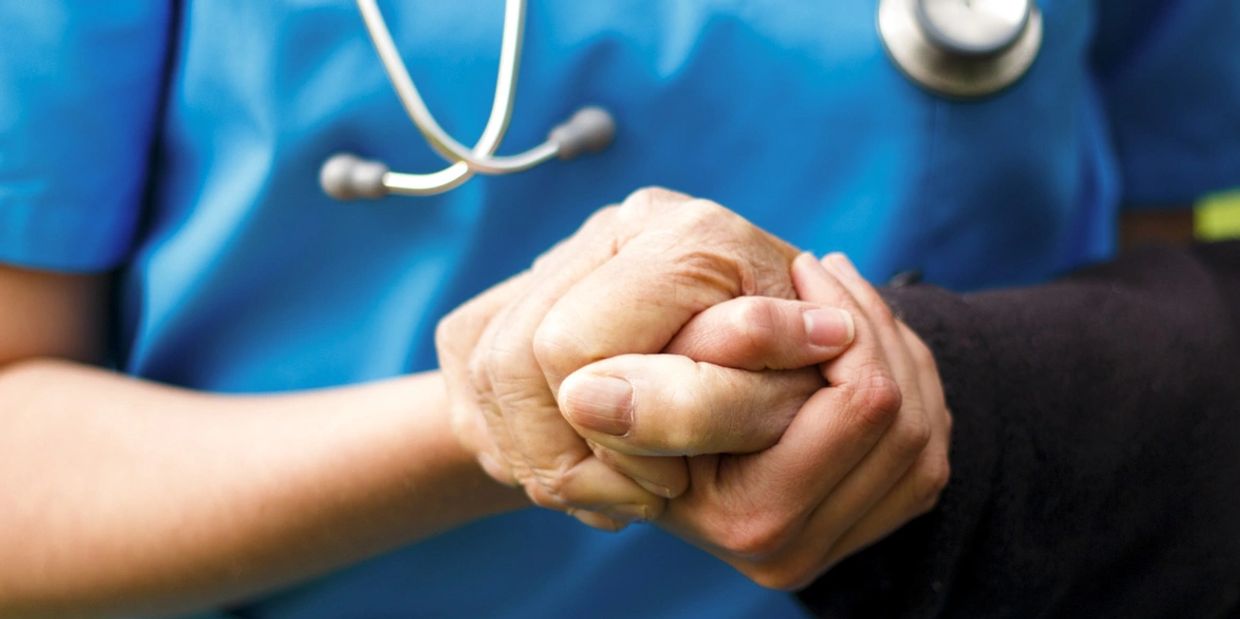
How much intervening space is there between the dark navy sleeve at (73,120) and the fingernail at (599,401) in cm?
33

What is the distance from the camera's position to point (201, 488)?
533 millimetres

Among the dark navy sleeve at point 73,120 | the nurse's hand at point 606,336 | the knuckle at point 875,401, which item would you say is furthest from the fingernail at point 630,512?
the dark navy sleeve at point 73,120

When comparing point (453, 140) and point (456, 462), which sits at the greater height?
point (453, 140)

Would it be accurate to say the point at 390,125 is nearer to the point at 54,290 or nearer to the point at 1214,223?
the point at 54,290

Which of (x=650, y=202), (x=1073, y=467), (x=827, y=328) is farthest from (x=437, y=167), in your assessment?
(x=1073, y=467)

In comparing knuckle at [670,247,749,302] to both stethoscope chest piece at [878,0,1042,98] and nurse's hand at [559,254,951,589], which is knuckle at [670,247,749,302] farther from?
stethoscope chest piece at [878,0,1042,98]

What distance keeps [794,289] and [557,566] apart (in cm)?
25

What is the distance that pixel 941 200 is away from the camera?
61 centimetres

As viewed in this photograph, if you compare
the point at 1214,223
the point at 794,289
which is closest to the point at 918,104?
the point at 794,289

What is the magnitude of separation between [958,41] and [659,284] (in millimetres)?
261

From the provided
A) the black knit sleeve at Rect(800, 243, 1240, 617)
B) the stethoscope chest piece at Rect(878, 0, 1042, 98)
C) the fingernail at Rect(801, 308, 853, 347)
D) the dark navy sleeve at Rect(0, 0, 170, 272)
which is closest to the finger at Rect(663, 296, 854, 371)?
the fingernail at Rect(801, 308, 853, 347)

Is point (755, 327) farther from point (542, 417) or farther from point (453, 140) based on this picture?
point (453, 140)

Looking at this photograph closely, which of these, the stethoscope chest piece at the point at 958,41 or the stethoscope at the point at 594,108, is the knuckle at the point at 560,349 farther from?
the stethoscope chest piece at the point at 958,41

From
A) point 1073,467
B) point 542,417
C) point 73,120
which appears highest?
point 73,120
